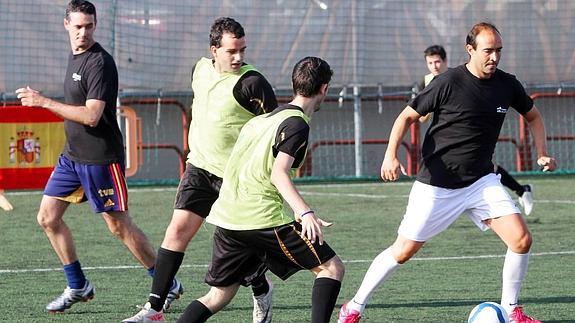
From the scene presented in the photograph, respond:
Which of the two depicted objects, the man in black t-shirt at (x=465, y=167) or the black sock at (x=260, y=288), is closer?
the black sock at (x=260, y=288)

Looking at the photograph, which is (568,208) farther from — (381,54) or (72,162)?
(72,162)

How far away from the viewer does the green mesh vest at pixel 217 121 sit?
25.3ft

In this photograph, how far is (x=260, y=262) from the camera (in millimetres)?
6652

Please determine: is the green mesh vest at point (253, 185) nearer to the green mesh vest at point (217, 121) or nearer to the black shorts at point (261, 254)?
the black shorts at point (261, 254)

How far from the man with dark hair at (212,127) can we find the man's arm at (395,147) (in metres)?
0.75

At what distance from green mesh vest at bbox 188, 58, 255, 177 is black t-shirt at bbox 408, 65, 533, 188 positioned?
1.05 metres

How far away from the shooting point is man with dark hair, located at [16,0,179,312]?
8000 millimetres

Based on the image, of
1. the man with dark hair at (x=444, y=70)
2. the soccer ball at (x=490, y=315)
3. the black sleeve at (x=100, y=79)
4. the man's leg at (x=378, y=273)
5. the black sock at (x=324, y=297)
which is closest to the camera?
the black sock at (x=324, y=297)

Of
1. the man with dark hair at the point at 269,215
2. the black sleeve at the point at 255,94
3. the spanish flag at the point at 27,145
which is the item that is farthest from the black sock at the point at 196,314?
the spanish flag at the point at 27,145

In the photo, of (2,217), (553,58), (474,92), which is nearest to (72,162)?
(474,92)

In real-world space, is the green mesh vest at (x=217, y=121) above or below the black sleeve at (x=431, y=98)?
below

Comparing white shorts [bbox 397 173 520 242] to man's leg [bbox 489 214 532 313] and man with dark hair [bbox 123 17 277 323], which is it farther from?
man with dark hair [bbox 123 17 277 323]

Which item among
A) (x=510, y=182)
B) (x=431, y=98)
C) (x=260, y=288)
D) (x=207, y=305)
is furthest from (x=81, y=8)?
(x=510, y=182)

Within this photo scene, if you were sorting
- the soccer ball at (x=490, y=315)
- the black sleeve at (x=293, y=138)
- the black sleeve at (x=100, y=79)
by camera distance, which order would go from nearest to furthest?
the black sleeve at (x=293, y=138) → the soccer ball at (x=490, y=315) → the black sleeve at (x=100, y=79)
